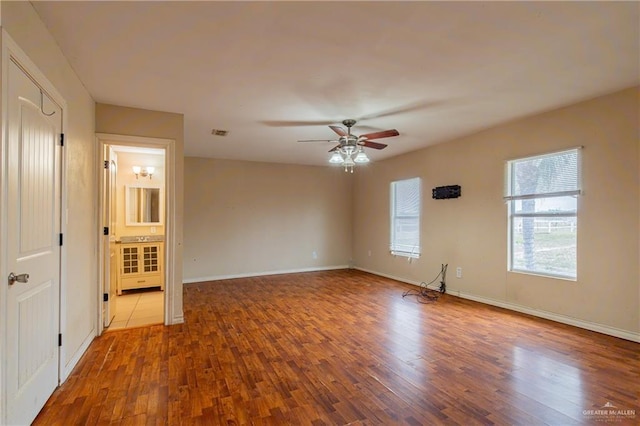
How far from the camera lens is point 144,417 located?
1.91 m

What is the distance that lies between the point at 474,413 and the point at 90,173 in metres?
3.87

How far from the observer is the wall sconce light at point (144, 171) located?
18.6ft

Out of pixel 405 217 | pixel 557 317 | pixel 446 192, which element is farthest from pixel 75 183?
pixel 557 317

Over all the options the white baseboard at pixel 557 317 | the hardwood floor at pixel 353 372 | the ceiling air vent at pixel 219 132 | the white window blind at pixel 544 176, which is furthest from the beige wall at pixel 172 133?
the white window blind at pixel 544 176

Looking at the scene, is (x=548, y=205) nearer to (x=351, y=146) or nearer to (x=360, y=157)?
(x=360, y=157)

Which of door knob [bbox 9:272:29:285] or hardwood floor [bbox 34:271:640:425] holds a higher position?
door knob [bbox 9:272:29:285]

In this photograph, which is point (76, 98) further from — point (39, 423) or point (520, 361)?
point (520, 361)

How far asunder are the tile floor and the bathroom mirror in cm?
129

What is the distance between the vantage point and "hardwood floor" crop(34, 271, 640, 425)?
1940 mm

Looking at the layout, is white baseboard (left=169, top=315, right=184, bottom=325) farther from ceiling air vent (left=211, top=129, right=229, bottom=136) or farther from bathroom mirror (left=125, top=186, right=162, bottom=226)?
bathroom mirror (left=125, top=186, right=162, bottom=226)

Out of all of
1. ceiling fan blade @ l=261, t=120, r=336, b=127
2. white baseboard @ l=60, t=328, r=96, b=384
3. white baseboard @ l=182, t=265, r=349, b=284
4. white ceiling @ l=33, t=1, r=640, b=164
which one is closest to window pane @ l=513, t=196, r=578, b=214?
white ceiling @ l=33, t=1, r=640, b=164

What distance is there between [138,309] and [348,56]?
4.19m

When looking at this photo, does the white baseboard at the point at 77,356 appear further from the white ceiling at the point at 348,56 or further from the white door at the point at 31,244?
the white ceiling at the point at 348,56

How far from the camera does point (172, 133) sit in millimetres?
3658
